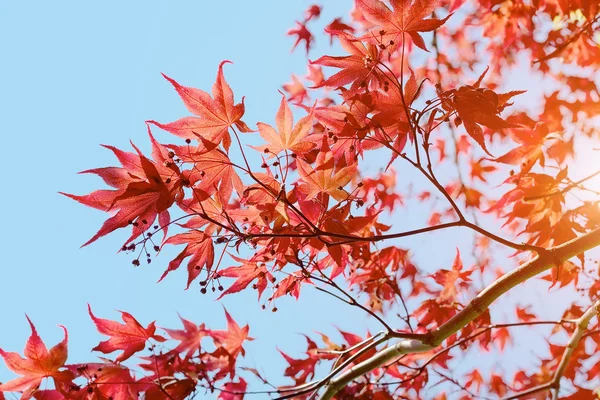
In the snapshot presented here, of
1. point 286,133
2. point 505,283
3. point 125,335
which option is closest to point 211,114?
point 286,133

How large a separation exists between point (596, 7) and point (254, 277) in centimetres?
208

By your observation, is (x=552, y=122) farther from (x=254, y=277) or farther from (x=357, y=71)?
(x=254, y=277)

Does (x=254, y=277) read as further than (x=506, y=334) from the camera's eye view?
No

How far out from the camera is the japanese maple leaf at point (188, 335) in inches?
77.9

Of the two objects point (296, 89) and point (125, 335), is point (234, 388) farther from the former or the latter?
point (296, 89)

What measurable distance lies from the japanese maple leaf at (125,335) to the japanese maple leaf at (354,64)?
0.96 metres

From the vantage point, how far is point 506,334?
3.00 metres

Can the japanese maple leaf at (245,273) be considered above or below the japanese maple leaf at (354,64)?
below

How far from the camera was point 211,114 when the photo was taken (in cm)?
138

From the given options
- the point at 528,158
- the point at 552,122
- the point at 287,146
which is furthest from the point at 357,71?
the point at 552,122

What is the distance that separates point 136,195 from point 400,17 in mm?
804

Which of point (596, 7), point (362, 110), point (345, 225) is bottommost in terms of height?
point (345, 225)

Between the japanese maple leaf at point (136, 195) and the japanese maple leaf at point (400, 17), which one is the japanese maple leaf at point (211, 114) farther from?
the japanese maple leaf at point (400, 17)

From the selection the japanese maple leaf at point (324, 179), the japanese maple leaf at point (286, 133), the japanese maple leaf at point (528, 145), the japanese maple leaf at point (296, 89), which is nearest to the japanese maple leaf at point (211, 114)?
the japanese maple leaf at point (286, 133)
